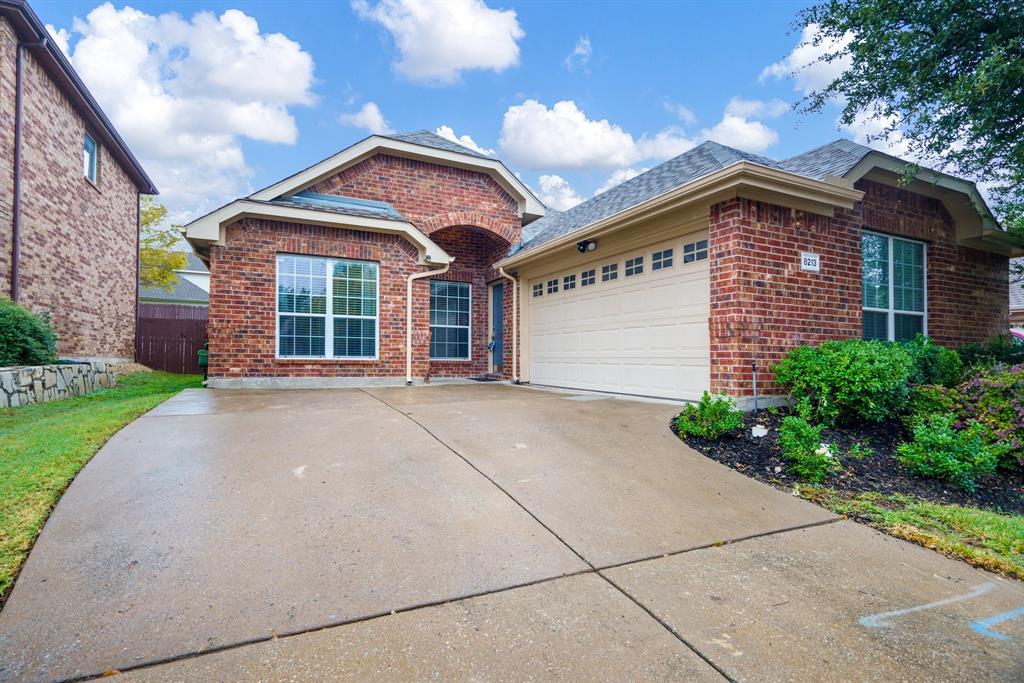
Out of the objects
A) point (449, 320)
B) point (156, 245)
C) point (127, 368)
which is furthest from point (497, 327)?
point (156, 245)

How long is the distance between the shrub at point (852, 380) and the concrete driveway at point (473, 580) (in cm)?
213

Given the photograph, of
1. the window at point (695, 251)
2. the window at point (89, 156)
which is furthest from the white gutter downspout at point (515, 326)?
the window at point (89, 156)

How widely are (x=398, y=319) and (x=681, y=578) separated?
8.42 metres

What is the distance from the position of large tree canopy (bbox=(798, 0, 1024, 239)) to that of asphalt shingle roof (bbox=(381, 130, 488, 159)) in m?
7.11

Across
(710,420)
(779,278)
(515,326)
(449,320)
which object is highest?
(779,278)

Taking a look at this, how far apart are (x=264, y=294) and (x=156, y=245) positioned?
48.1ft

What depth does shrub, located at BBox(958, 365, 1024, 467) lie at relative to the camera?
14.6 feet

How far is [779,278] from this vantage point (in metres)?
6.41

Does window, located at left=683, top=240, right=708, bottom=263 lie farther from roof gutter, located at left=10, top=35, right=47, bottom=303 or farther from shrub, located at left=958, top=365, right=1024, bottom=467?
roof gutter, located at left=10, top=35, right=47, bottom=303

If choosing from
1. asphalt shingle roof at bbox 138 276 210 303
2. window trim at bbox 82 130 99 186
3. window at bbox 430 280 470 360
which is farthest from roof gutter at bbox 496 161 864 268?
asphalt shingle roof at bbox 138 276 210 303

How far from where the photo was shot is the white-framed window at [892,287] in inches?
303

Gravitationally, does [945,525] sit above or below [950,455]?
below

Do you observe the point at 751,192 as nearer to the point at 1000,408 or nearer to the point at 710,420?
the point at 710,420

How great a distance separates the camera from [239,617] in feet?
6.55
